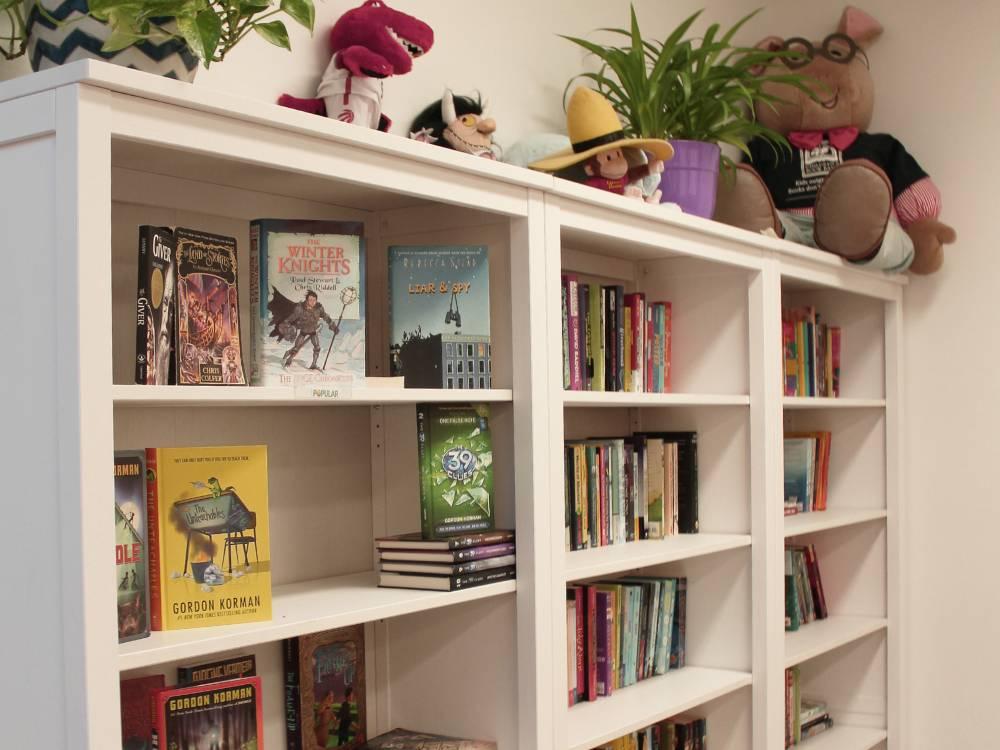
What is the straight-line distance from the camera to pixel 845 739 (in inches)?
111

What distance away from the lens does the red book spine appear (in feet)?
4.12

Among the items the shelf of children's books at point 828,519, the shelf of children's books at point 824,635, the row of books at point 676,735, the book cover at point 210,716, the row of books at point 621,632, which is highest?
the shelf of children's books at point 828,519

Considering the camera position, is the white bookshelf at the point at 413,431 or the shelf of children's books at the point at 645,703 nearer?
the white bookshelf at the point at 413,431

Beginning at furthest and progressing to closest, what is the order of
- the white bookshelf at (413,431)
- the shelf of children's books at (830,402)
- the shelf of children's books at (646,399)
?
Result: the shelf of children's books at (830,402), the shelf of children's books at (646,399), the white bookshelf at (413,431)

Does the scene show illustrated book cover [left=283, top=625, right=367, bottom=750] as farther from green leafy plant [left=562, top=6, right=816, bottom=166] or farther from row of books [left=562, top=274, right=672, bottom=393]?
green leafy plant [left=562, top=6, right=816, bottom=166]

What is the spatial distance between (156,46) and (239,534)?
570 millimetres

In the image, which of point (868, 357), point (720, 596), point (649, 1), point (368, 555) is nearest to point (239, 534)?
point (368, 555)

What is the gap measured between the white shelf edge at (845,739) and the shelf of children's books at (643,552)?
0.82 m

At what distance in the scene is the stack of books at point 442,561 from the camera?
157cm

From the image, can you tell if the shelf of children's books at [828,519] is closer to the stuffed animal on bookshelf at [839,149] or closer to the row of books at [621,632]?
the row of books at [621,632]

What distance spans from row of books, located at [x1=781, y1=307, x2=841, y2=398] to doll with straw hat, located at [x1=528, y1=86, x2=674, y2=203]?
2.81 ft

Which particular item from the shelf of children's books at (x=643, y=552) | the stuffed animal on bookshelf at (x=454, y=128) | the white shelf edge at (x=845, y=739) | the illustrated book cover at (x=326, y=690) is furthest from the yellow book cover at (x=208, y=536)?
the white shelf edge at (x=845, y=739)

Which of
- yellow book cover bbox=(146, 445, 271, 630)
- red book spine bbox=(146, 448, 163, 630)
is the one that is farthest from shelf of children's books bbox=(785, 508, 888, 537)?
red book spine bbox=(146, 448, 163, 630)

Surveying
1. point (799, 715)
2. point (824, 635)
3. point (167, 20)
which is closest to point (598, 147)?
point (167, 20)
